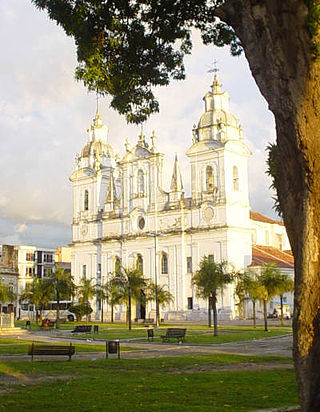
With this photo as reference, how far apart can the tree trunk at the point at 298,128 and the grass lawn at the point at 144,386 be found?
2.52 meters

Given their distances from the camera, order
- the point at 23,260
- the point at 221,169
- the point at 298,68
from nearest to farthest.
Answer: the point at 298,68, the point at 221,169, the point at 23,260

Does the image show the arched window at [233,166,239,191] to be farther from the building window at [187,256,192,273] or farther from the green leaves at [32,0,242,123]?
the green leaves at [32,0,242,123]

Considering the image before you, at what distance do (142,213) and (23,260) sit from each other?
27.7m

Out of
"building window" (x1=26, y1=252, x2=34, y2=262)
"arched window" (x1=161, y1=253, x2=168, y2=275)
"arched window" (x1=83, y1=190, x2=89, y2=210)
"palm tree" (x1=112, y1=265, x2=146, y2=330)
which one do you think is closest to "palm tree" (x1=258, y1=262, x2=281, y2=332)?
"palm tree" (x1=112, y1=265, x2=146, y2=330)

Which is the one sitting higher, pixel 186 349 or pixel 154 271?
pixel 154 271

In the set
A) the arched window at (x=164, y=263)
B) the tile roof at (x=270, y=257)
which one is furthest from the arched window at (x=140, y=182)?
the tile roof at (x=270, y=257)

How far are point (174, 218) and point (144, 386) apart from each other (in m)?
45.5

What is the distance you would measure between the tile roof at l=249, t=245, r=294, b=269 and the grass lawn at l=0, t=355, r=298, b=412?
38.7 metres

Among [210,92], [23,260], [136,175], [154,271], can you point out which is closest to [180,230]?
[154,271]

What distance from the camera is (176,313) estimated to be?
181ft

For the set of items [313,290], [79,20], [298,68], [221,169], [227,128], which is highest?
[227,128]

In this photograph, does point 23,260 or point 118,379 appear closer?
point 118,379

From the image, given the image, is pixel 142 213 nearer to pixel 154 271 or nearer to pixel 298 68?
pixel 154 271

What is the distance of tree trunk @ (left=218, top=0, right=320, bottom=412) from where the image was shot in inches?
301
